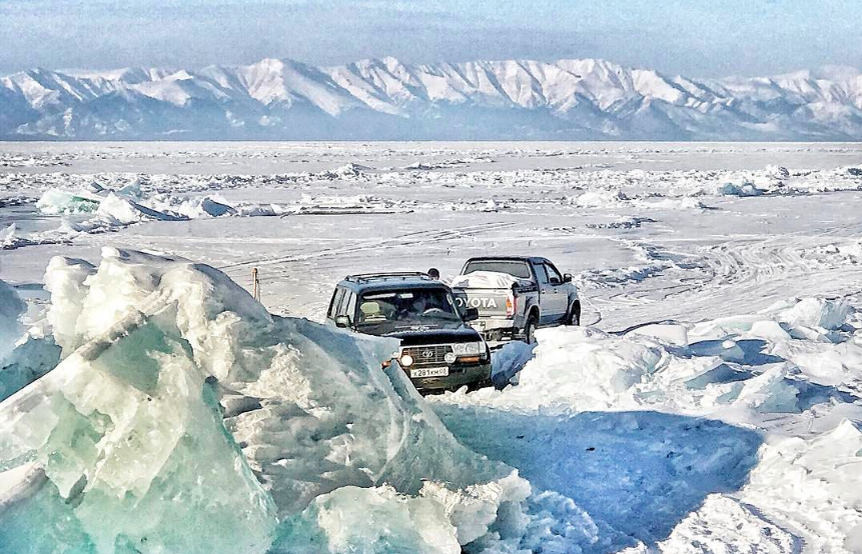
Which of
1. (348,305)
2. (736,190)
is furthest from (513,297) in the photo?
(736,190)

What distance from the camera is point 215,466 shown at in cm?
663

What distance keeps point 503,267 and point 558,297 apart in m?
1.11

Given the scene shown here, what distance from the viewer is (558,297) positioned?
18.7 m

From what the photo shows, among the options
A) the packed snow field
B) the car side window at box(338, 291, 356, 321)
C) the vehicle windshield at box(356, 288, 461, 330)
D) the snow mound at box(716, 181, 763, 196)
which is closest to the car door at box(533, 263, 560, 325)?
A: the packed snow field

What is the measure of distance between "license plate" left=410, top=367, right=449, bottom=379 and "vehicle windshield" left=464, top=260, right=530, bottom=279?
19.0 ft

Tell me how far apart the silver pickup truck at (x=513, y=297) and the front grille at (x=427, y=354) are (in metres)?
3.65

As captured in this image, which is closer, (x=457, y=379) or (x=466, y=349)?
(x=457, y=379)

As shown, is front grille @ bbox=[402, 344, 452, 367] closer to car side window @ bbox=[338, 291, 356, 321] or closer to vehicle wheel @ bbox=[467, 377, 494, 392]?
vehicle wheel @ bbox=[467, 377, 494, 392]

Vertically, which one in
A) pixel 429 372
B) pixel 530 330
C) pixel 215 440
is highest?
pixel 215 440

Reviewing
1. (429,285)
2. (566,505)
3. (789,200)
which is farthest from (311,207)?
(566,505)

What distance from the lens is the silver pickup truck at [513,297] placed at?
17234 mm

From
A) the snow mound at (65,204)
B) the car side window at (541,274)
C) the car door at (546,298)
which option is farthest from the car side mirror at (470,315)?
the snow mound at (65,204)

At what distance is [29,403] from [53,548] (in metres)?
0.89

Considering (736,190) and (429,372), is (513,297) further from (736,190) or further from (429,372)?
(736,190)
